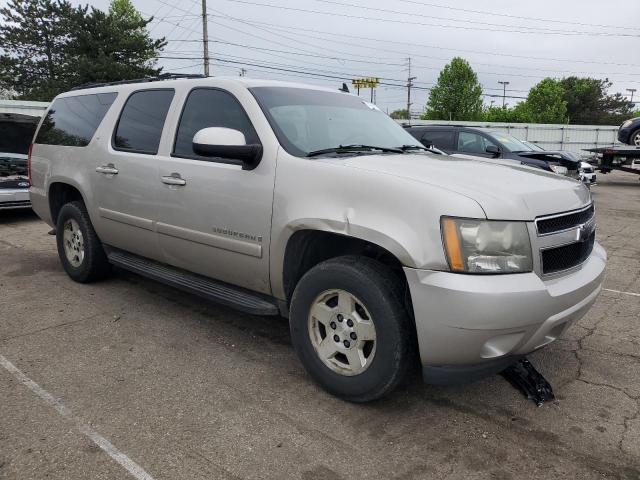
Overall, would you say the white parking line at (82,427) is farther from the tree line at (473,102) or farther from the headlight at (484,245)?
the tree line at (473,102)

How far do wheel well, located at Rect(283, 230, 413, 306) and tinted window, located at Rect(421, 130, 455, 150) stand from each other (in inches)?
344

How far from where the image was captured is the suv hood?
2676 mm

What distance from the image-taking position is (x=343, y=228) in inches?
114

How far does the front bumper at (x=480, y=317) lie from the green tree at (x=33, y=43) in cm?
3969

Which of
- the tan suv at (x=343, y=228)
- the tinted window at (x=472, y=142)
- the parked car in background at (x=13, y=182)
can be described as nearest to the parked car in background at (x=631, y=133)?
the tinted window at (x=472, y=142)

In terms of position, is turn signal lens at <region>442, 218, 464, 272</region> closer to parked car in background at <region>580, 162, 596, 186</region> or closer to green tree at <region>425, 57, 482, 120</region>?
parked car in background at <region>580, 162, 596, 186</region>

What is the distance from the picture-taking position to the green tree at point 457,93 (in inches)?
1825

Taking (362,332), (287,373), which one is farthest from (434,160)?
(287,373)

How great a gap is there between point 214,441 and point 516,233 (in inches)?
70.0

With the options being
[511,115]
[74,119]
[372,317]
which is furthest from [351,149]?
[511,115]

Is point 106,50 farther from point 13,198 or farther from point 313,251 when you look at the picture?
point 313,251

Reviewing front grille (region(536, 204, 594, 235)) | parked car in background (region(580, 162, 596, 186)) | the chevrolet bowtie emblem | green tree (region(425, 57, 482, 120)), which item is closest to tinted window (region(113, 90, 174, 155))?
front grille (region(536, 204, 594, 235))

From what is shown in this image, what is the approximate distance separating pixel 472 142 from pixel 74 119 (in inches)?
324

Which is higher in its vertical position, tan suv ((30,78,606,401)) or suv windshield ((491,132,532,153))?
suv windshield ((491,132,532,153))
